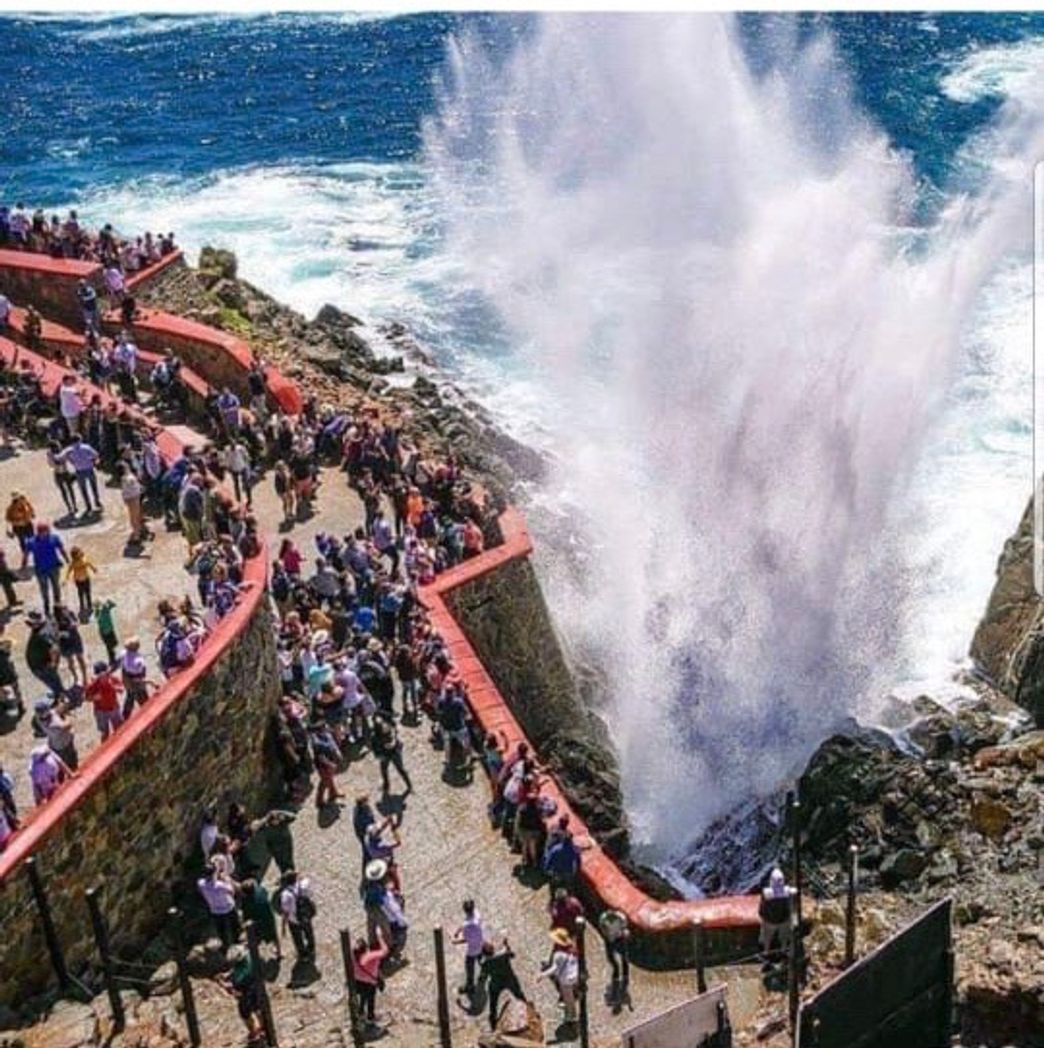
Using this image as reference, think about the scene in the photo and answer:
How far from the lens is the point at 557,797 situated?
68.6 feet

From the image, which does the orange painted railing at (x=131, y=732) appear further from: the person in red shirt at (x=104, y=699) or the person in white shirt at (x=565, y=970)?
the person in white shirt at (x=565, y=970)

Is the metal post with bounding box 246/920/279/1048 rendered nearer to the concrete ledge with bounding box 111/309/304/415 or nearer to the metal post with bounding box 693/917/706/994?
the metal post with bounding box 693/917/706/994

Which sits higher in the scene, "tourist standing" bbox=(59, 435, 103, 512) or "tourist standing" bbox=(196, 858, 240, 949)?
"tourist standing" bbox=(59, 435, 103, 512)

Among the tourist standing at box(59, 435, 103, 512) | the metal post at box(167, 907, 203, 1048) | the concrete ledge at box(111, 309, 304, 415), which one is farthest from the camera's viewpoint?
the concrete ledge at box(111, 309, 304, 415)

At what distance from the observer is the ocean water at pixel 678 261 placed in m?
32.7

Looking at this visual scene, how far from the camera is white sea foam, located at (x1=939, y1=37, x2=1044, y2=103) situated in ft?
263

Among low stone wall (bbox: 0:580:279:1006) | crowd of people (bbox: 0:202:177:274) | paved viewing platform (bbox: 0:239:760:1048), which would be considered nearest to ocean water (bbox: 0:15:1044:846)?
paved viewing platform (bbox: 0:239:760:1048)

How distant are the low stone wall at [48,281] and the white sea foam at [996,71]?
55.7m

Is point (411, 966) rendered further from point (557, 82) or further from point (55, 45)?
point (55, 45)

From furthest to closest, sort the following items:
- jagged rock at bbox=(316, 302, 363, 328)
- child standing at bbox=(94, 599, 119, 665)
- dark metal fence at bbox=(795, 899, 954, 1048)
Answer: jagged rock at bbox=(316, 302, 363, 328) < child standing at bbox=(94, 599, 119, 665) < dark metal fence at bbox=(795, 899, 954, 1048)

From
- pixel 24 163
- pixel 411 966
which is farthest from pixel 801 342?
pixel 24 163

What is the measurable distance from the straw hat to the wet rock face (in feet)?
44.3

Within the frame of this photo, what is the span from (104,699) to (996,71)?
76.1m

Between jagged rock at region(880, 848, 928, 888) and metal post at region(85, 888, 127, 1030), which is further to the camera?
jagged rock at region(880, 848, 928, 888)
